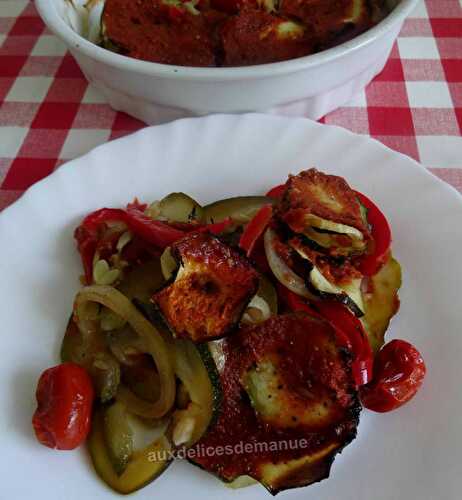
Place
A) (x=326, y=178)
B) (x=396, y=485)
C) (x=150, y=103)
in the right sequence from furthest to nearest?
(x=150, y=103)
(x=326, y=178)
(x=396, y=485)

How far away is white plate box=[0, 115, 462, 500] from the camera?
943 millimetres

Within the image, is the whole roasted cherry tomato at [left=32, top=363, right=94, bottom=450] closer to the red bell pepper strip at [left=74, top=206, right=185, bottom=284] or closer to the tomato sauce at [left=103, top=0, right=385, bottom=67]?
the red bell pepper strip at [left=74, top=206, right=185, bottom=284]

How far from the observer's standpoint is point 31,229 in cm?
126

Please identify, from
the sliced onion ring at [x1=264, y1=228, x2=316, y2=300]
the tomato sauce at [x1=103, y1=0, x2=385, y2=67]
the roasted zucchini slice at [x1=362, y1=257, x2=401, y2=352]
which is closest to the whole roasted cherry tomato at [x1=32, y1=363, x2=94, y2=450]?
the sliced onion ring at [x1=264, y1=228, x2=316, y2=300]

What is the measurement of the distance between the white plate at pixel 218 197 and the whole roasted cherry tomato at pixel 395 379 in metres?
0.03

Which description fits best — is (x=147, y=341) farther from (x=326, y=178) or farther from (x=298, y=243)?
(x=326, y=178)

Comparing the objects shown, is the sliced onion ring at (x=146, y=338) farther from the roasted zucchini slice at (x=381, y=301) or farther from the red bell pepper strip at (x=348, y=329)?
the roasted zucchini slice at (x=381, y=301)

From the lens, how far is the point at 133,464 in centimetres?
95

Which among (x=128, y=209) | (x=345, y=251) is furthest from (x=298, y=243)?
(x=128, y=209)

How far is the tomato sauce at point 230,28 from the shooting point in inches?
59.4

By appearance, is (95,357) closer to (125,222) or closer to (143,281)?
(143,281)

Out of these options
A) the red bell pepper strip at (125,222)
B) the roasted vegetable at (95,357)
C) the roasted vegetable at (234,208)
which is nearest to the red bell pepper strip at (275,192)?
the roasted vegetable at (234,208)

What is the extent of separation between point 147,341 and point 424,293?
56 cm

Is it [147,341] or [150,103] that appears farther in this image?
[150,103]
